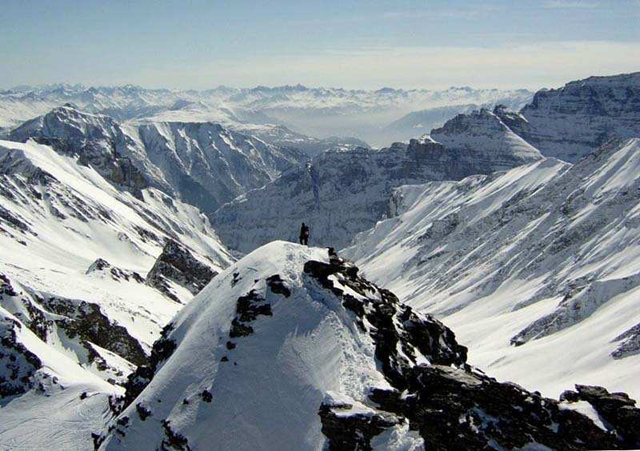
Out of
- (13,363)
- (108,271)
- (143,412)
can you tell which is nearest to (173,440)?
(143,412)

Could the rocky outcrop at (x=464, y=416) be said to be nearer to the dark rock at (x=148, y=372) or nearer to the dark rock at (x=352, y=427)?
the dark rock at (x=352, y=427)

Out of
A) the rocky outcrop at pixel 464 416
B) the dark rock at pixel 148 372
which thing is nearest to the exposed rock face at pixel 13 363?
the dark rock at pixel 148 372

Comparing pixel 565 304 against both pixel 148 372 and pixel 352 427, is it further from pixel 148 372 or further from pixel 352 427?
pixel 352 427

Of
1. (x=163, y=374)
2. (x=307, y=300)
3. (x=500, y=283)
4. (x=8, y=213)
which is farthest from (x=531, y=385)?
(x=8, y=213)

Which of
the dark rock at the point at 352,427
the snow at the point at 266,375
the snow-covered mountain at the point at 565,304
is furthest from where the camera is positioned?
the snow-covered mountain at the point at 565,304

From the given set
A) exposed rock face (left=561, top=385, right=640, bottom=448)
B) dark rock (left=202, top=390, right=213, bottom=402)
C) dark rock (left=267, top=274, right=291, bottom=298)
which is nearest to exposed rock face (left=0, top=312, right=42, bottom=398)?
dark rock (left=202, top=390, right=213, bottom=402)
